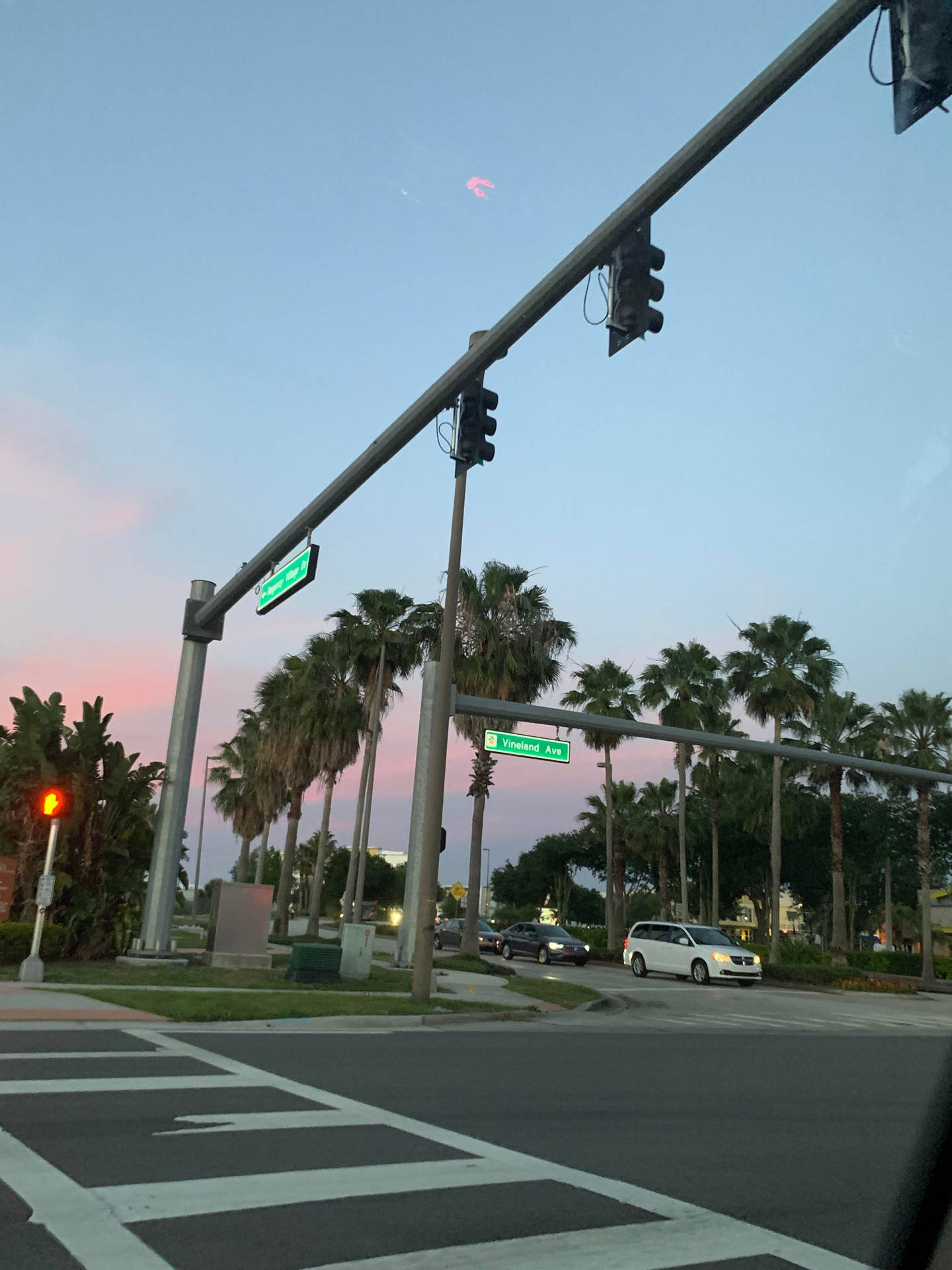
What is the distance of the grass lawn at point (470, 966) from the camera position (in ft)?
88.0

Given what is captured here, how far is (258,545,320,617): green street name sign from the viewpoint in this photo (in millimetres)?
14578

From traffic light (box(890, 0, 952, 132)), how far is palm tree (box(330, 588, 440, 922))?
31062 millimetres

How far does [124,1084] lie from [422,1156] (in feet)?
9.96

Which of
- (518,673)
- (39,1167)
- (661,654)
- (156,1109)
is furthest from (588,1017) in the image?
(661,654)

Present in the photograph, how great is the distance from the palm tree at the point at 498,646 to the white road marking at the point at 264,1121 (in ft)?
83.2

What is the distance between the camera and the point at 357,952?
20156 mm

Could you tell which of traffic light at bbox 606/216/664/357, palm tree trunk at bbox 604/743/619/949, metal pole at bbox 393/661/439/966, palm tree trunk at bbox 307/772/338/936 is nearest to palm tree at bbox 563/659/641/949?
palm tree trunk at bbox 604/743/619/949

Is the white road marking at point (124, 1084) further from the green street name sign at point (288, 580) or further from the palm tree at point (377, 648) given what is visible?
the palm tree at point (377, 648)

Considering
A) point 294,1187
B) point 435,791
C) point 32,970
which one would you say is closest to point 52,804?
point 32,970

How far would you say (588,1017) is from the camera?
57.2 ft

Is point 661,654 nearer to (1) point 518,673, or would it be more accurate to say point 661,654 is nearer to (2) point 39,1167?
(1) point 518,673

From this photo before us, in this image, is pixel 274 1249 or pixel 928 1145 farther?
pixel 274 1249

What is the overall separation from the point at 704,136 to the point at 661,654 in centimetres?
4049

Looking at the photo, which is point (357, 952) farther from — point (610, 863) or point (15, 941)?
point (610, 863)
